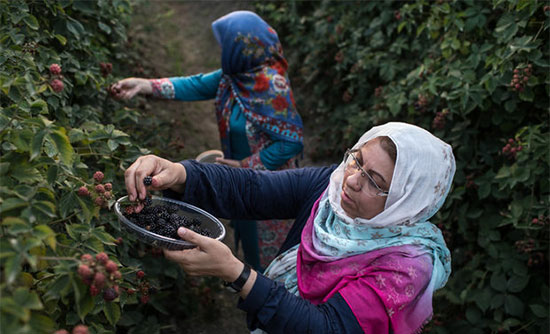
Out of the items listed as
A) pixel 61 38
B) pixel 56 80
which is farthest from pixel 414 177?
pixel 61 38

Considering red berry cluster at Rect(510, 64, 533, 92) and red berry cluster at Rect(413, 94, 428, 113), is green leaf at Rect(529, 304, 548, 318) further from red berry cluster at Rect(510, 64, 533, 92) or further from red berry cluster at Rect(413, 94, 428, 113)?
red berry cluster at Rect(413, 94, 428, 113)

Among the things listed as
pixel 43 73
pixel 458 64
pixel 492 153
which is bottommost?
pixel 492 153

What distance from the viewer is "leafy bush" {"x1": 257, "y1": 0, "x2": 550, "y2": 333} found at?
264 cm

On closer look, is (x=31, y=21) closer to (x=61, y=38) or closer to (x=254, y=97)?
(x=61, y=38)

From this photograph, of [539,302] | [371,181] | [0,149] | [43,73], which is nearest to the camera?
[0,149]

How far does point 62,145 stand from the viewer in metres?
1.28

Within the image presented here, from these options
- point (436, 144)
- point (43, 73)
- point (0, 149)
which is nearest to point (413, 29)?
point (436, 144)

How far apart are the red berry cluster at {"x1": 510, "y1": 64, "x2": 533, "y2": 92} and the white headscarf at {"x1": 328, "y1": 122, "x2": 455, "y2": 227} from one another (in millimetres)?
1284

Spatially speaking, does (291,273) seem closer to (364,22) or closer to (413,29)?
(413,29)

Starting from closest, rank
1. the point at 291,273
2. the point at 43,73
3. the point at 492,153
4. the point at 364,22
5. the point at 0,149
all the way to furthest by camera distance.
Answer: the point at 0,149 → the point at 291,273 → the point at 43,73 → the point at 492,153 → the point at 364,22

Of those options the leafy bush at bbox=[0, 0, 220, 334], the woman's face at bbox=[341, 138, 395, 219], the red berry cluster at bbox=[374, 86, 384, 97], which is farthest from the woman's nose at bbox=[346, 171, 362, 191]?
the red berry cluster at bbox=[374, 86, 384, 97]

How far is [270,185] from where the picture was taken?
198cm

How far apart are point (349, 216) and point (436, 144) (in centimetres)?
42

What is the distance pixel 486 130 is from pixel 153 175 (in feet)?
8.09
